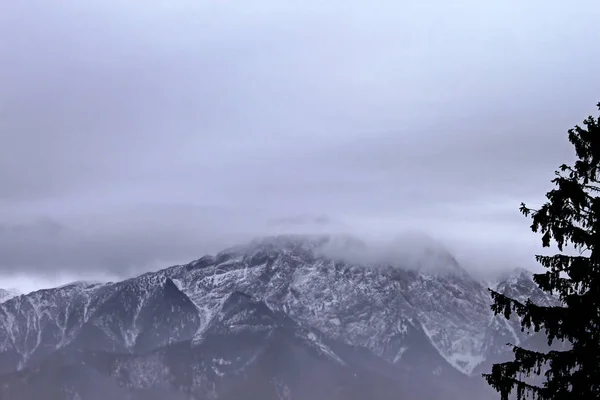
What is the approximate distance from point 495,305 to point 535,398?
3588 mm

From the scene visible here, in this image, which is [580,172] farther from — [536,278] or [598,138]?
[536,278]

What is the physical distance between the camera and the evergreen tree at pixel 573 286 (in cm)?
3033

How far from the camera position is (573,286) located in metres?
31.1

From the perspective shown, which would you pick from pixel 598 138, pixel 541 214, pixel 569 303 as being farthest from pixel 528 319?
pixel 598 138

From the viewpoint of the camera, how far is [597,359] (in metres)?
30.5

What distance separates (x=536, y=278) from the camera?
103 feet

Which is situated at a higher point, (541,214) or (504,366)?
(541,214)

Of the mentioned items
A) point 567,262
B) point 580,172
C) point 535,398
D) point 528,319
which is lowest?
point 535,398

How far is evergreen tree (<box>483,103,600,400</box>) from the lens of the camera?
3033cm

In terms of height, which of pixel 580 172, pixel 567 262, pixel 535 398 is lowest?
pixel 535 398

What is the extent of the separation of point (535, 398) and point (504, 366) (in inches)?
61.5

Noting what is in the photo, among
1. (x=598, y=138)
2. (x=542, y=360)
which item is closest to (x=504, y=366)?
(x=542, y=360)

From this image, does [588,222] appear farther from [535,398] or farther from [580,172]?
[535,398]

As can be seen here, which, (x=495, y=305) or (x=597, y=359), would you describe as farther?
Result: (x=495, y=305)
